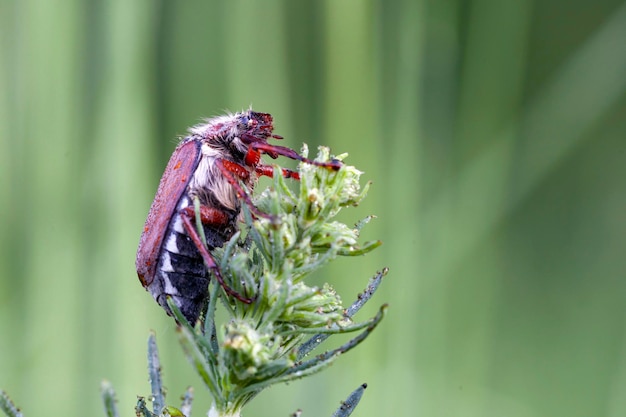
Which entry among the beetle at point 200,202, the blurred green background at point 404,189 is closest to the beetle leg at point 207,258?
the beetle at point 200,202

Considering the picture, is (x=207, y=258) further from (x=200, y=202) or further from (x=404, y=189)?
(x=404, y=189)

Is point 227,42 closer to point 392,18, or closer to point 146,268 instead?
point 392,18

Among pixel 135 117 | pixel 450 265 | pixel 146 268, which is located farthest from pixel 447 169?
pixel 146 268

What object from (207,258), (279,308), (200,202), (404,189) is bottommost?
(279,308)

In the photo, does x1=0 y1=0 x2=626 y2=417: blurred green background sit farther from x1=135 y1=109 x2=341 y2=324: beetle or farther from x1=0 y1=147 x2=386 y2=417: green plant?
x1=0 y1=147 x2=386 y2=417: green plant

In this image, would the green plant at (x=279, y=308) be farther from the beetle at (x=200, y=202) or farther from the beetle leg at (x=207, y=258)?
the beetle at (x=200, y=202)

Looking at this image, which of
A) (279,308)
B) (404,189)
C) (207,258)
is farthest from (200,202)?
(404,189)

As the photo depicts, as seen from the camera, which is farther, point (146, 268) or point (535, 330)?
point (535, 330)
